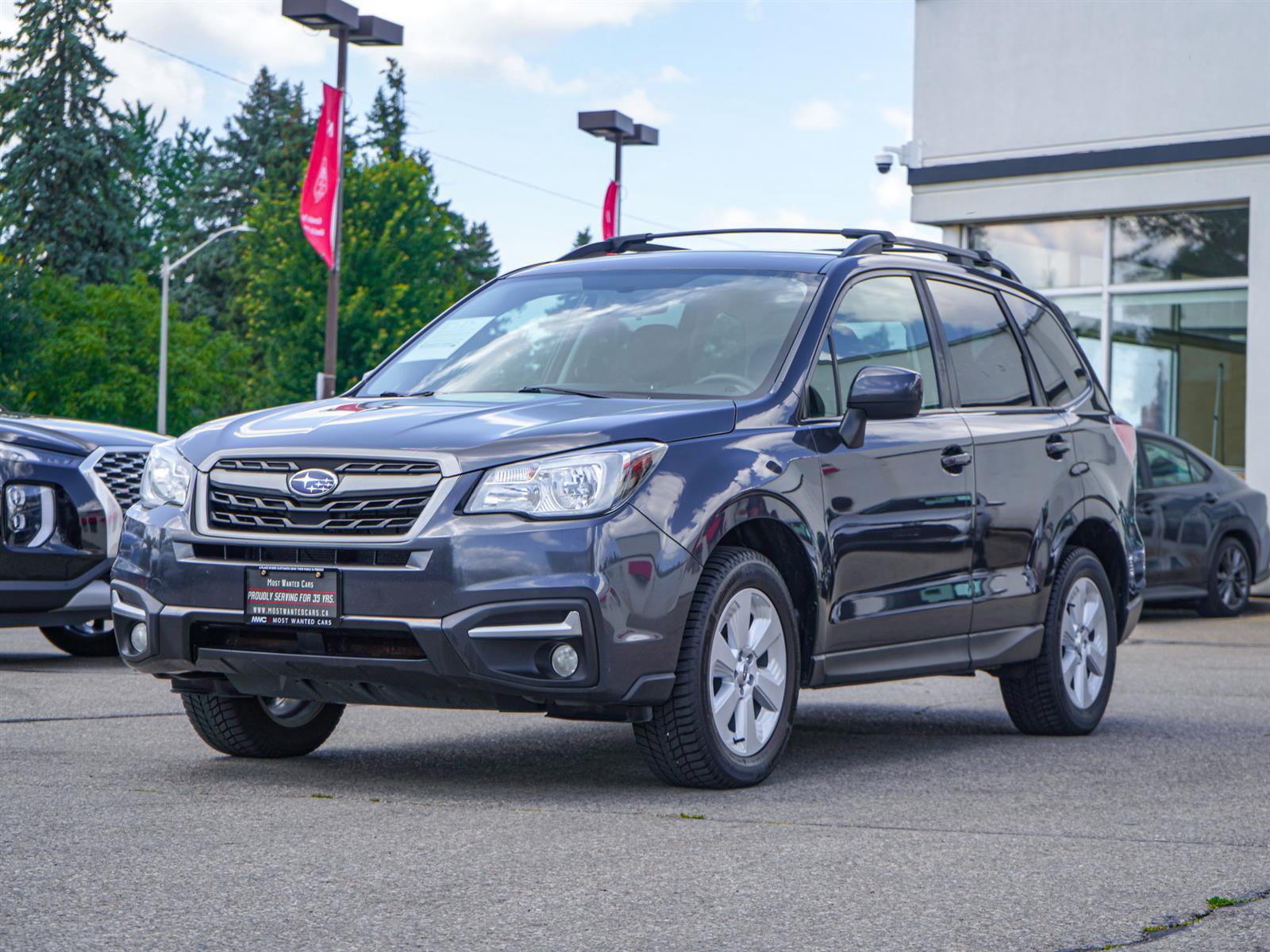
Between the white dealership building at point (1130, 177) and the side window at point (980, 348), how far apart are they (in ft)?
45.4

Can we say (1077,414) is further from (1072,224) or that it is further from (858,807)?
(1072,224)

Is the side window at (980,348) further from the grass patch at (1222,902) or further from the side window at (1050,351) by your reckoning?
the grass patch at (1222,902)

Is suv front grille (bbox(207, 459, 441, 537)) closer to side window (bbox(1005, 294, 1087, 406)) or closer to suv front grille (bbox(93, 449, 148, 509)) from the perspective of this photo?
side window (bbox(1005, 294, 1087, 406))

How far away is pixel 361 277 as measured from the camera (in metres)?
60.1

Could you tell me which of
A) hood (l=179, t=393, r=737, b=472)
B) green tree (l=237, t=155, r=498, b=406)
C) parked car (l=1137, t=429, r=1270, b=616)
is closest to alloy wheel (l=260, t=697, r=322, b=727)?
hood (l=179, t=393, r=737, b=472)

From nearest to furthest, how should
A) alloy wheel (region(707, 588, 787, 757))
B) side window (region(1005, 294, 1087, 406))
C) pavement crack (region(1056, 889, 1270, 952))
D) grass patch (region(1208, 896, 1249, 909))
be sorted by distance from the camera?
pavement crack (region(1056, 889, 1270, 952)), grass patch (region(1208, 896, 1249, 909)), alloy wheel (region(707, 588, 787, 757)), side window (region(1005, 294, 1087, 406))

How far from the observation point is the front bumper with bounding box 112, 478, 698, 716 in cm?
555

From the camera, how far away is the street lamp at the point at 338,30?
24078 millimetres

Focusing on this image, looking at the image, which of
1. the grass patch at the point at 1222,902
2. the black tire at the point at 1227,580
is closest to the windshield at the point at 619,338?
the grass patch at the point at 1222,902

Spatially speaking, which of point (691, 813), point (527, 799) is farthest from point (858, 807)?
point (527, 799)

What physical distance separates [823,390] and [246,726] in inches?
90.6

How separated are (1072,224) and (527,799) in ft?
60.5

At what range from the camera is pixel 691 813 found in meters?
5.57

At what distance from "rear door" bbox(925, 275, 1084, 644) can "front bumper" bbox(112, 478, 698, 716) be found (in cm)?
207
